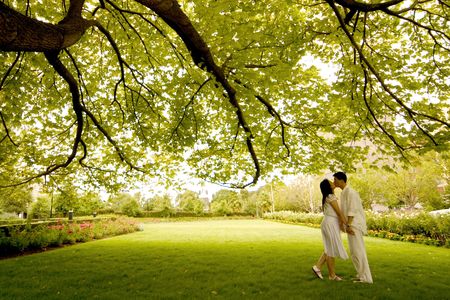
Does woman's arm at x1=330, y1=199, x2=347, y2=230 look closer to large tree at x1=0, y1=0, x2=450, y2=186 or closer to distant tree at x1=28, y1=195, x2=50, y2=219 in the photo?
large tree at x1=0, y1=0, x2=450, y2=186


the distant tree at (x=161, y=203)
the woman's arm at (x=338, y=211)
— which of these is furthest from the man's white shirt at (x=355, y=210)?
the distant tree at (x=161, y=203)

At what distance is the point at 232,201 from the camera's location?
65500 millimetres

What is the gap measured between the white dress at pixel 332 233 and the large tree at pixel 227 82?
2.25m

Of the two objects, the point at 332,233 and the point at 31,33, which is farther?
the point at 332,233

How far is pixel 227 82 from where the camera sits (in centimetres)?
598

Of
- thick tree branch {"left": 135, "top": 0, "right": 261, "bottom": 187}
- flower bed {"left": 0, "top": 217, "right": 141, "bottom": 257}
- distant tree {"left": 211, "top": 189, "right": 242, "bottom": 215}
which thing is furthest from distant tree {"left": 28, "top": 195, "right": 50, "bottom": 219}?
thick tree branch {"left": 135, "top": 0, "right": 261, "bottom": 187}

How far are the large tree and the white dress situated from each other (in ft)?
7.38

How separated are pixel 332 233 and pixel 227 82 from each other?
3900 millimetres

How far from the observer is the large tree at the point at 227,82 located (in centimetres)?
544

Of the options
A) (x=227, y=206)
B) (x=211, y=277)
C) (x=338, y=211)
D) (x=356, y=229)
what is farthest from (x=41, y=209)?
(x=356, y=229)

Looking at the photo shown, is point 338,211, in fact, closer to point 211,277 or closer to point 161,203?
point 211,277

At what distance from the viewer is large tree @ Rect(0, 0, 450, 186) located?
544 cm

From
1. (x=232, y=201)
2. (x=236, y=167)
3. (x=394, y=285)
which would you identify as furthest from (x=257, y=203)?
(x=394, y=285)

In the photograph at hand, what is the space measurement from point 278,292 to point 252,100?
13.6 feet
